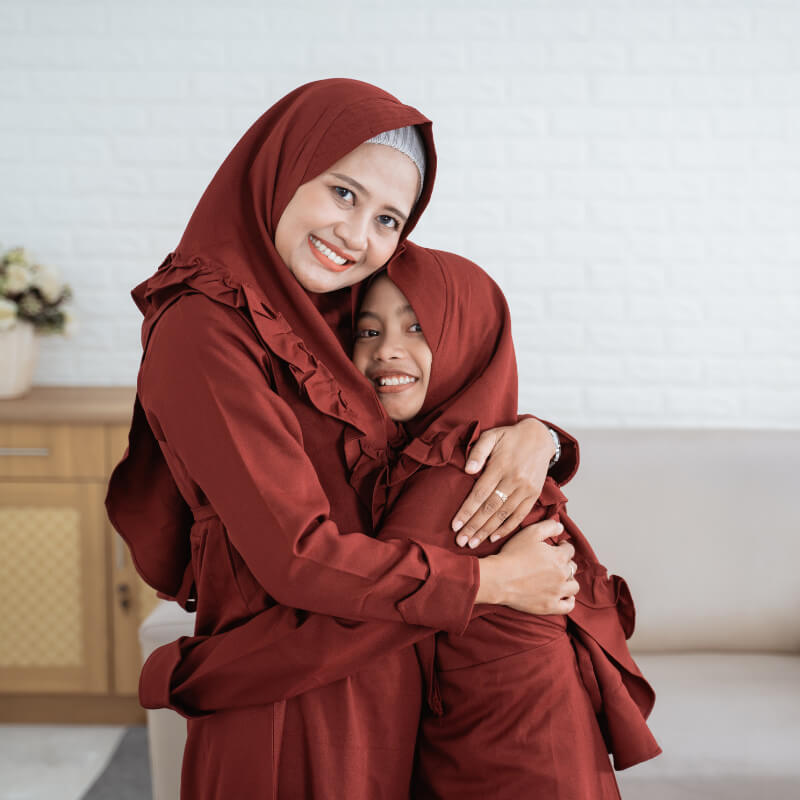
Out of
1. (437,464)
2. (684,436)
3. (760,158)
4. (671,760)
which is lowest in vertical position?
(671,760)

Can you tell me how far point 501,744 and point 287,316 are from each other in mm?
709

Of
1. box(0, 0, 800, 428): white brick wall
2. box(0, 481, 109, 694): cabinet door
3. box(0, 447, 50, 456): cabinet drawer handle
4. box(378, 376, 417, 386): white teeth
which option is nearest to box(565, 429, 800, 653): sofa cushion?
box(0, 0, 800, 428): white brick wall

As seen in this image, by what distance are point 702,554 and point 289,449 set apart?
5.03 ft

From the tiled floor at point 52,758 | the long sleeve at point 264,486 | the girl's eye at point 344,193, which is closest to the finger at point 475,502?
the long sleeve at point 264,486

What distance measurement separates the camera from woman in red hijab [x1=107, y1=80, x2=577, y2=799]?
109cm

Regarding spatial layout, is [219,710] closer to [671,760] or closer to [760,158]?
[671,760]

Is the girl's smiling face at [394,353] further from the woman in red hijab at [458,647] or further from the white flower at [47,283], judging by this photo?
the white flower at [47,283]

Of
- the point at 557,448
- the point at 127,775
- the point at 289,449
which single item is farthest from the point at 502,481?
the point at 127,775

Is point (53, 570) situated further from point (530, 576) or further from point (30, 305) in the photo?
point (530, 576)

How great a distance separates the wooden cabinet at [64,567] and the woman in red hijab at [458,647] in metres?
1.59

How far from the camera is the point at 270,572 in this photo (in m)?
1.10

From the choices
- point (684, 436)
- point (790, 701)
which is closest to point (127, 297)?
point (684, 436)

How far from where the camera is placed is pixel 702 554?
2.25 meters

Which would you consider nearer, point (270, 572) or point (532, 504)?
point (270, 572)
